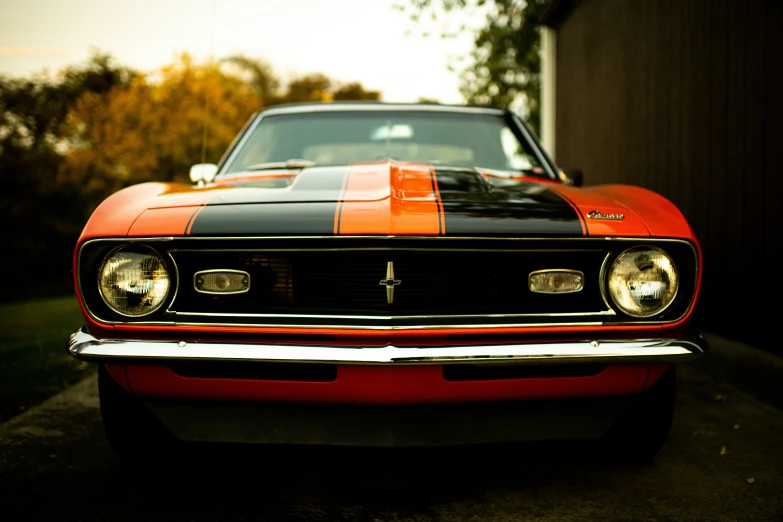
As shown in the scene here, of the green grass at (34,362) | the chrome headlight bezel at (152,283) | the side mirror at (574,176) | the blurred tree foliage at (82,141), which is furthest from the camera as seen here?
the blurred tree foliage at (82,141)

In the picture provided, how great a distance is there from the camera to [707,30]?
433 cm

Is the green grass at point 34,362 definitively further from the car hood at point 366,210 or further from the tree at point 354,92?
the tree at point 354,92

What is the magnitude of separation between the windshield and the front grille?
1.33 meters

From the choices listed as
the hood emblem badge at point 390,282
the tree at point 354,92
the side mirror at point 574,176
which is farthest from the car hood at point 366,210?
the tree at point 354,92

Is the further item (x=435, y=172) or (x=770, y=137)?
(x=770, y=137)

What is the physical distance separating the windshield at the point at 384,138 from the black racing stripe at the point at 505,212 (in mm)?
926

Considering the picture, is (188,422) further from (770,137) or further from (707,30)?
(707,30)

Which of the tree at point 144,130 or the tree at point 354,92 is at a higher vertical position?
the tree at point 354,92

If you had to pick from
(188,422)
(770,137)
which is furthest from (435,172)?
(770,137)

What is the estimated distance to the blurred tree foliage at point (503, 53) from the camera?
34.9 ft

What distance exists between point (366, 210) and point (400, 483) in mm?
946

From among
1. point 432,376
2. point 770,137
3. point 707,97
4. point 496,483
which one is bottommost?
point 496,483

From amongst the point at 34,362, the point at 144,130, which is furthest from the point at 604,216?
the point at 144,130

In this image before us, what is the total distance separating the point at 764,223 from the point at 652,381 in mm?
1991
